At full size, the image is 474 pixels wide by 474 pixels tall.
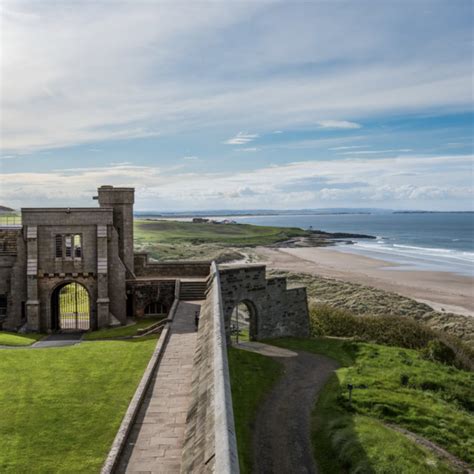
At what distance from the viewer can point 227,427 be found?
8.30m

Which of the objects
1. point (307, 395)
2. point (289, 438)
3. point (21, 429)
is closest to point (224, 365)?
point (21, 429)

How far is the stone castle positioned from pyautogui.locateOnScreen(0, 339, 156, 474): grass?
7.57 metres

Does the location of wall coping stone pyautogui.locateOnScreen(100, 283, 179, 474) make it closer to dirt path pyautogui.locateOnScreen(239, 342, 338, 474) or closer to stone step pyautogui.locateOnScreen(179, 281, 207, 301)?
dirt path pyautogui.locateOnScreen(239, 342, 338, 474)

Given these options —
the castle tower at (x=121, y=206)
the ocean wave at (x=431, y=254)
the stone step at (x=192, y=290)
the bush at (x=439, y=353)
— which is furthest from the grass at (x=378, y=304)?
the ocean wave at (x=431, y=254)

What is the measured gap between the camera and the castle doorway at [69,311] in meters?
29.7

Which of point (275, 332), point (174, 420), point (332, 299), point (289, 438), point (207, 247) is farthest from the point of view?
point (207, 247)

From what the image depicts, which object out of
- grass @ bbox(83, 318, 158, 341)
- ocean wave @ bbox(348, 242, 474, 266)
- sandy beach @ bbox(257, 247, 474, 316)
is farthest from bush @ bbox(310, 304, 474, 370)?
ocean wave @ bbox(348, 242, 474, 266)

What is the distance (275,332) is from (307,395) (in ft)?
31.6

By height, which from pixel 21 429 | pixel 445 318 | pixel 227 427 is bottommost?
pixel 445 318

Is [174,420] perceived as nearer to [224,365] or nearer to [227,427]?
[224,365]

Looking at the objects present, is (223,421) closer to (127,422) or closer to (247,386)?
(127,422)

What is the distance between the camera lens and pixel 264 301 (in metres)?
31.2

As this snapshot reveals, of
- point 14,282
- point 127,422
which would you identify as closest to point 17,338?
point 14,282

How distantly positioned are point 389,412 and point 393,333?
15211mm
